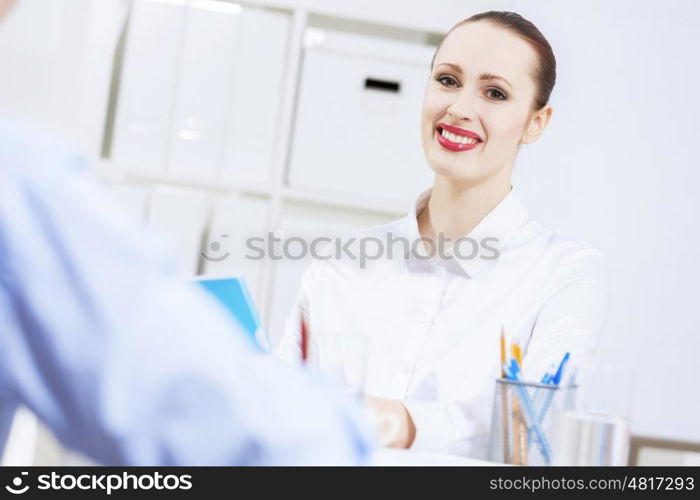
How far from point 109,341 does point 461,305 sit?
1218mm

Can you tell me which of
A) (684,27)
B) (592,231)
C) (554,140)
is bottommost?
(592,231)

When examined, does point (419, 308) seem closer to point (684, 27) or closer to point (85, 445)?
point (85, 445)

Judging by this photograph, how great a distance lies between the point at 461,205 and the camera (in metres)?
1.67

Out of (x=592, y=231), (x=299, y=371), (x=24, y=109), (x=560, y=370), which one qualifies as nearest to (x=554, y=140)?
(x=592, y=231)

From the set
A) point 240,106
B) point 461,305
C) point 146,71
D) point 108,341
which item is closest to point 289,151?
point 240,106

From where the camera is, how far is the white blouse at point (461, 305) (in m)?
1.37

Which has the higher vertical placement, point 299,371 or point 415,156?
point 415,156

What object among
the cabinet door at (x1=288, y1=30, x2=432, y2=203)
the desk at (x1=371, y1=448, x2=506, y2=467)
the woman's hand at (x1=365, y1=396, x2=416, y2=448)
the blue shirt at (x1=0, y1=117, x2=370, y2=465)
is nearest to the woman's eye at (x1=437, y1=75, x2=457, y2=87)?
the cabinet door at (x1=288, y1=30, x2=432, y2=203)

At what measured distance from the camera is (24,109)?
2.47 m

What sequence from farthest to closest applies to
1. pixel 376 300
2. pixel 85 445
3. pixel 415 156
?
pixel 415 156 < pixel 376 300 < pixel 85 445

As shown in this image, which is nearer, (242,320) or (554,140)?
(242,320)

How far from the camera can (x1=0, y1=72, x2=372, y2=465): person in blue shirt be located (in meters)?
0.32

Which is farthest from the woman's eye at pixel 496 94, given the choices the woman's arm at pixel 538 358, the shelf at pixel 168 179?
the shelf at pixel 168 179
